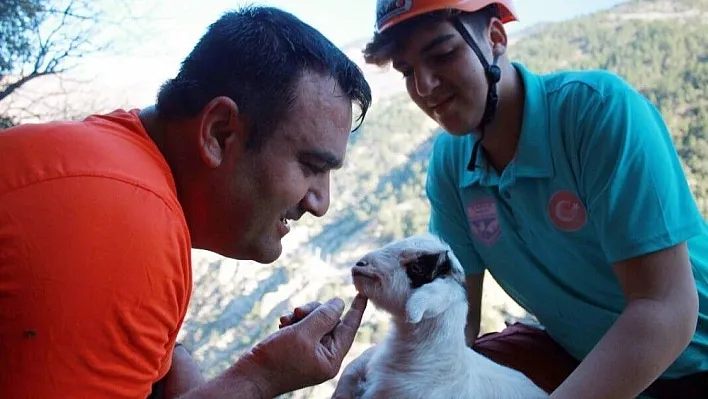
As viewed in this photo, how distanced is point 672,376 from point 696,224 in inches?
19.1

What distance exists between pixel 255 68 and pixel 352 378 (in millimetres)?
865

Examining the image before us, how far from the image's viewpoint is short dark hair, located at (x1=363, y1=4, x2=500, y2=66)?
4.99 feet

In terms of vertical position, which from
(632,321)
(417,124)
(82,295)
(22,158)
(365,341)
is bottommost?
(365,341)

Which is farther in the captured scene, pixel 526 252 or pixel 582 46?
pixel 582 46

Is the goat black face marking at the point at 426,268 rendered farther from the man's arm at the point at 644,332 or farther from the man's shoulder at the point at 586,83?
the man's shoulder at the point at 586,83

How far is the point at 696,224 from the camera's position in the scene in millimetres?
1379

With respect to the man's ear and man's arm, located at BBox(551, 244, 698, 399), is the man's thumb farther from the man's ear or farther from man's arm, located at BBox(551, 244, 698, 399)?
man's arm, located at BBox(551, 244, 698, 399)

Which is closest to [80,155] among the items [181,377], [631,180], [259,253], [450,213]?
[259,253]

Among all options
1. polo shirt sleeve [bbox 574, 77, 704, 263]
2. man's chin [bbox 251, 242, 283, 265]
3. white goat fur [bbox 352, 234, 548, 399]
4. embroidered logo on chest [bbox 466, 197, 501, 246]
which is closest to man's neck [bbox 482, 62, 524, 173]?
embroidered logo on chest [bbox 466, 197, 501, 246]

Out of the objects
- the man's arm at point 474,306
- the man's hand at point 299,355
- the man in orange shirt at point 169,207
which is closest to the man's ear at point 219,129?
the man in orange shirt at point 169,207

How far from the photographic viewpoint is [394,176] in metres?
2.46

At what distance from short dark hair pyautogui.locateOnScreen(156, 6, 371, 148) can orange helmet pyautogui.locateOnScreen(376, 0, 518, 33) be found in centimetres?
38

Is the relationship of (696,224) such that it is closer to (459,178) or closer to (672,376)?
(672,376)

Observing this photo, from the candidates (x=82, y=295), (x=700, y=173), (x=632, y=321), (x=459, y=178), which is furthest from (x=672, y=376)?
(x=82, y=295)
